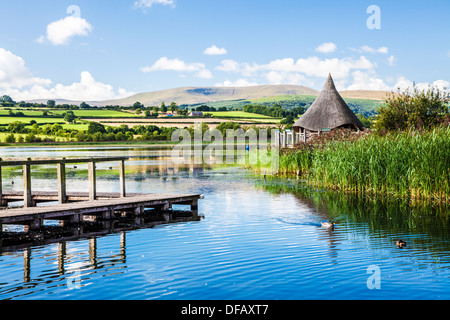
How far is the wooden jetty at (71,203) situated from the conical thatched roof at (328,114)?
2170 centimetres

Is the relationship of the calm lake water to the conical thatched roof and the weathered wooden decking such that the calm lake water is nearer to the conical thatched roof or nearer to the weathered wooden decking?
the weathered wooden decking

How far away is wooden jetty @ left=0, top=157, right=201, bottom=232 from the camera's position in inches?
529

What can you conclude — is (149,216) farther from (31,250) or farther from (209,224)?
(31,250)

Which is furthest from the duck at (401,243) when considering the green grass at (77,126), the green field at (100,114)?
the green field at (100,114)

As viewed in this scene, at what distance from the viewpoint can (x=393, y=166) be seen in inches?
709

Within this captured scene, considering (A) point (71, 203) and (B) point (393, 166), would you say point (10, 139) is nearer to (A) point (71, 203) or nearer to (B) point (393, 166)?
(A) point (71, 203)

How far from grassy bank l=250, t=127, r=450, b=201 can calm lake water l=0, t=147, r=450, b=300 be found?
87cm

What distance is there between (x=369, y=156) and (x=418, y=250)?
340 inches

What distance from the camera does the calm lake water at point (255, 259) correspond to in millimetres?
8320

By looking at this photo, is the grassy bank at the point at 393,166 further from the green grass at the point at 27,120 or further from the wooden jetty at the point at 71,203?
the green grass at the point at 27,120

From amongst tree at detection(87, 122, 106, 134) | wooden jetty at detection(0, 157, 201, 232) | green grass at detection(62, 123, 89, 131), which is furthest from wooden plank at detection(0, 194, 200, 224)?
green grass at detection(62, 123, 89, 131)
